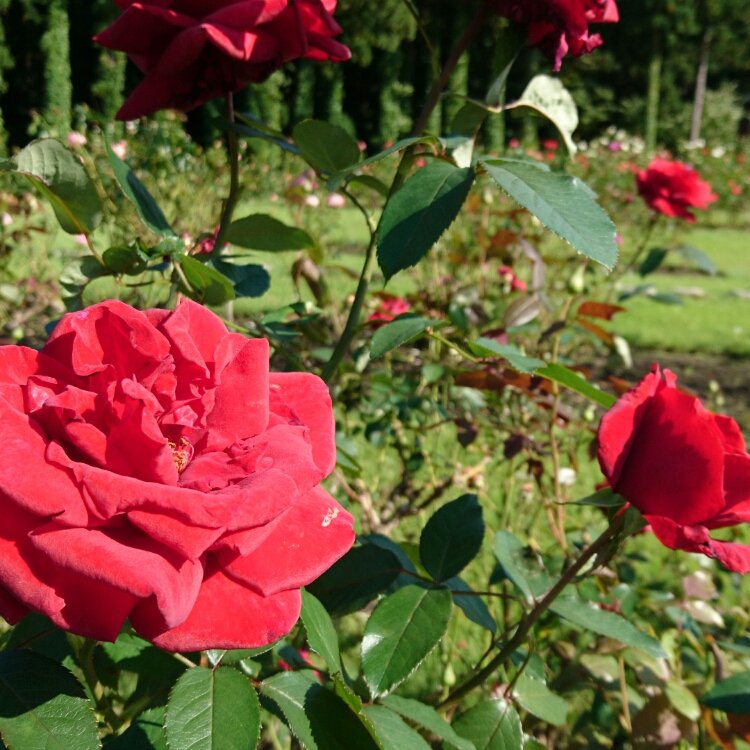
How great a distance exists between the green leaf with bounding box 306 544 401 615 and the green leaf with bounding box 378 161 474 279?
234 millimetres

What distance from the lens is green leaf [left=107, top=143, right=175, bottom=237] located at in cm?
55

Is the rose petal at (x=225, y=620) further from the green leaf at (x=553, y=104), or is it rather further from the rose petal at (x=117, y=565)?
the green leaf at (x=553, y=104)

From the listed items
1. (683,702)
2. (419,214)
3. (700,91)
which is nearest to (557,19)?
(419,214)

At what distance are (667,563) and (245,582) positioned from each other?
5.91ft

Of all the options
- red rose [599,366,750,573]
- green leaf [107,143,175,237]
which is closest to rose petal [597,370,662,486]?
red rose [599,366,750,573]

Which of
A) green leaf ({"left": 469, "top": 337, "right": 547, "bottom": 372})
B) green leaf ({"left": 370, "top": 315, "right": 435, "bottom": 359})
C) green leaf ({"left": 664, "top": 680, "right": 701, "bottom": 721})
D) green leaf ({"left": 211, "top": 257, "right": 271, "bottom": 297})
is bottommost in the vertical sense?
green leaf ({"left": 664, "top": 680, "right": 701, "bottom": 721})

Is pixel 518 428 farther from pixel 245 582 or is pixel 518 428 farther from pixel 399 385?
pixel 245 582

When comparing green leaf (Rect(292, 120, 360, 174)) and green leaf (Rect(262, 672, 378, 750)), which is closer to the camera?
green leaf (Rect(262, 672, 378, 750))

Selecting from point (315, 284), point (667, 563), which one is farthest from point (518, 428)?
point (667, 563)

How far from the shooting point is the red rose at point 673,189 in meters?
1.77

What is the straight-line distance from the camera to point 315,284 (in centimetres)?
119

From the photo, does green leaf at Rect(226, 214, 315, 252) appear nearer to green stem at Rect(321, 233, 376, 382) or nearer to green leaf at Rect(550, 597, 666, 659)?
green stem at Rect(321, 233, 376, 382)

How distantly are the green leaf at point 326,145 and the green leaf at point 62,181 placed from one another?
0.51 feet

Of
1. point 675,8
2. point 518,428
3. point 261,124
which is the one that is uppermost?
point 675,8
